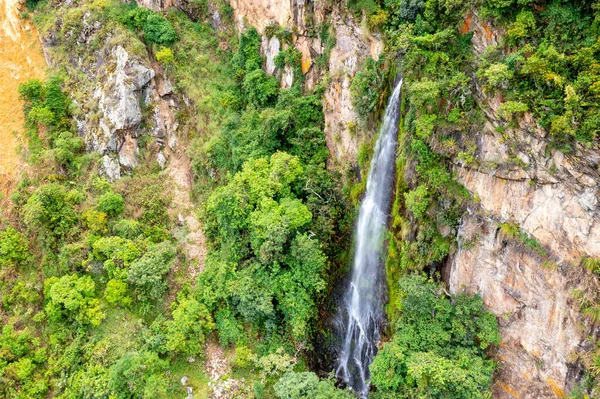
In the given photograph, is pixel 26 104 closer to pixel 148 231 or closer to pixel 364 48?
pixel 148 231

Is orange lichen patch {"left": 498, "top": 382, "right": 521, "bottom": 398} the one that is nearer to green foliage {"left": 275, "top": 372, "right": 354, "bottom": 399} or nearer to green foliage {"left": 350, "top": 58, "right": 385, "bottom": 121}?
green foliage {"left": 275, "top": 372, "right": 354, "bottom": 399}

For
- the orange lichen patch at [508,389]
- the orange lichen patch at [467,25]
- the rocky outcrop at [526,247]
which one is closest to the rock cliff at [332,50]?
the orange lichen patch at [467,25]

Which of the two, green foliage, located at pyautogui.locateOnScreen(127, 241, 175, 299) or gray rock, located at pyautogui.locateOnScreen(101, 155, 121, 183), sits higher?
gray rock, located at pyautogui.locateOnScreen(101, 155, 121, 183)

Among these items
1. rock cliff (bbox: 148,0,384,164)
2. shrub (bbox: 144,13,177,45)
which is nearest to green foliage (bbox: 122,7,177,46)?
shrub (bbox: 144,13,177,45)

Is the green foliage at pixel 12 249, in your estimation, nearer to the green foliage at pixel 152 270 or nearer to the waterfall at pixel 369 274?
the green foliage at pixel 152 270

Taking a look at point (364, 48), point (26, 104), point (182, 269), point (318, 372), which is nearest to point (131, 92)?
point (26, 104)

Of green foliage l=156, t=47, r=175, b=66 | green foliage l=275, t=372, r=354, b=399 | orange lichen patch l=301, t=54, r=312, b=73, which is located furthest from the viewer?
green foliage l=156, t=47, r=175, b=66
